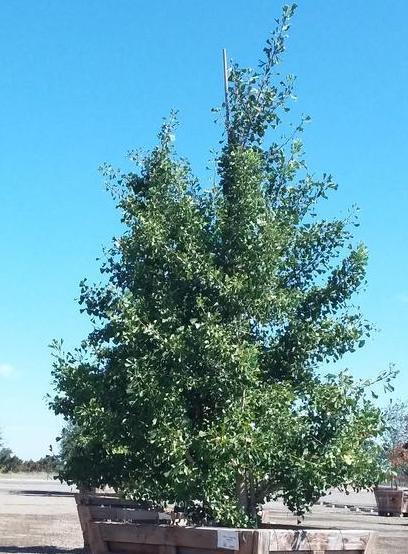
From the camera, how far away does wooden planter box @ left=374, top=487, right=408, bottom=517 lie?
34.8 meters

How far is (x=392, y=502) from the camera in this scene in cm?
3494

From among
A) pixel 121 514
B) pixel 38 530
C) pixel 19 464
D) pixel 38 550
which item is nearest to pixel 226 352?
pixel 121 514

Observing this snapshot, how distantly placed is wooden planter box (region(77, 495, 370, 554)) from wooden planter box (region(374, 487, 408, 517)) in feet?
89.8

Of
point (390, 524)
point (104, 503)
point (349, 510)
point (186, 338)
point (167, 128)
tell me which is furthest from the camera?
point (349, 510)

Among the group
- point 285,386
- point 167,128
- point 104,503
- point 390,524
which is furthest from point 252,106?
point 390,524

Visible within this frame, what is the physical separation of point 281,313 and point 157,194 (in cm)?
212

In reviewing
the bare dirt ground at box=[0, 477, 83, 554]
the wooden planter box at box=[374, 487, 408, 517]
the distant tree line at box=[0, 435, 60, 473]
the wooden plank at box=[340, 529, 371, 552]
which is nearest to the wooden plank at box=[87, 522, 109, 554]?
the wooden plank at box=[340, 529, 371, 552]

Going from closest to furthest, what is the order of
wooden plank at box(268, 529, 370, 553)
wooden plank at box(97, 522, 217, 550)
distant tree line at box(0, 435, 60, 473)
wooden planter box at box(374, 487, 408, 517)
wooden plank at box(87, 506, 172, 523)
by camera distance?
wooden plank at box(268, 529, 370, 553)
wooden plank at box(97, 522, 217, 550)
wooden plank at box(87, 506, 172, 523)
wooden planter box at box(374, 487, 408, 517)
distant tree line at box(0, 435, 60, 473)

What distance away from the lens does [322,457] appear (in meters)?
9.51

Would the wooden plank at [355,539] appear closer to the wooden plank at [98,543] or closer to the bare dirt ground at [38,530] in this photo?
the wooden plank at [98,543]

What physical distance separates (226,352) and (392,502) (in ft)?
91.1

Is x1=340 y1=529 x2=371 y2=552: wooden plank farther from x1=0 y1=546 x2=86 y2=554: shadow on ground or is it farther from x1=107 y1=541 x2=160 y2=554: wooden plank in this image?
x1=0 y1=546 x2=86 y2=554: shadow on ground

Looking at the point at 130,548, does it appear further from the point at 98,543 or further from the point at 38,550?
the point at 38,550

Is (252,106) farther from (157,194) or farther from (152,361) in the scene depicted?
(152,361)
